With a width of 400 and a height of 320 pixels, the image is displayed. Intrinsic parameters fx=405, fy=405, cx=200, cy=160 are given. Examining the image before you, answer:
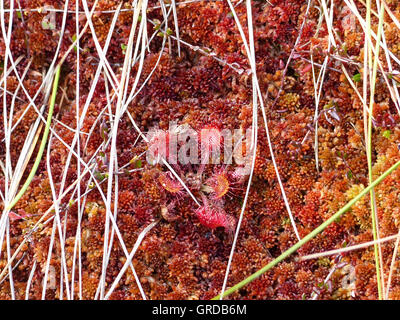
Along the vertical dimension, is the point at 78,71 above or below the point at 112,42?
below

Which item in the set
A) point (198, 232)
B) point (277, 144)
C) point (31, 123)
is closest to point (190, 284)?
point (198, 232)

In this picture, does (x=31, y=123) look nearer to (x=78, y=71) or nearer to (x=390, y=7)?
(x=78, y=71)

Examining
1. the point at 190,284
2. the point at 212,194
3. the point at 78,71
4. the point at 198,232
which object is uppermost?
the point at 78,71

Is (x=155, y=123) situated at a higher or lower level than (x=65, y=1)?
lower

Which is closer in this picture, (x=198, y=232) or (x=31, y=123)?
(x=198, y=232)

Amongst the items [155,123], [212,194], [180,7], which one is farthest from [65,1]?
[212,194]

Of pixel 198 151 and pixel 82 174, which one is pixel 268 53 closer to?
pixel 198 151
